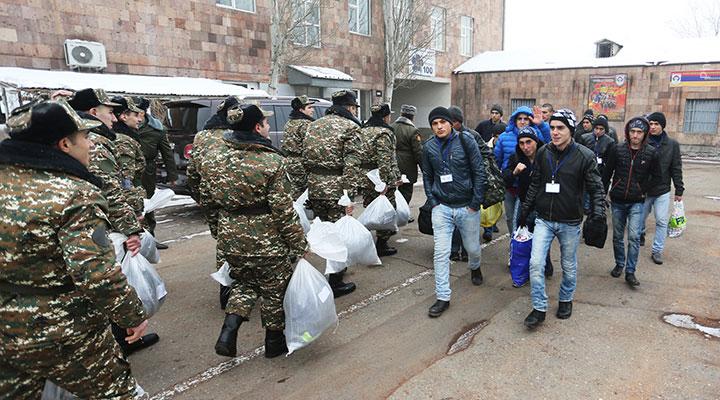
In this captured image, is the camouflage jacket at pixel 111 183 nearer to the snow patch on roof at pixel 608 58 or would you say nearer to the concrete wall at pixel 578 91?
the concrete wall at pixel 578 91

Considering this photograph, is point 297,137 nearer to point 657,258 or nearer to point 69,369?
point 69,369

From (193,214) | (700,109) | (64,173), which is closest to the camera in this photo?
(64,173)

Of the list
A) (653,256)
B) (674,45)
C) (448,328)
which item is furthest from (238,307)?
(674,45)

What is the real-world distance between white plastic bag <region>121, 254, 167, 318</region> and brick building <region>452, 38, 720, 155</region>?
22.9 meters

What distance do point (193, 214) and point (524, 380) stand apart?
6.90 m

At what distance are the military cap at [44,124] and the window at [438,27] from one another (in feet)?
75.8

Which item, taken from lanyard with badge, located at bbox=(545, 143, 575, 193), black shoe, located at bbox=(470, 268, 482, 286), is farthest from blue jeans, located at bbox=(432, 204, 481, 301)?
lanyard with badge, located at bbox=(545, 143, 575, 193)

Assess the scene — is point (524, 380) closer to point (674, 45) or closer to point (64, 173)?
point (64, 173)

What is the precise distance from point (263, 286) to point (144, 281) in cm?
89

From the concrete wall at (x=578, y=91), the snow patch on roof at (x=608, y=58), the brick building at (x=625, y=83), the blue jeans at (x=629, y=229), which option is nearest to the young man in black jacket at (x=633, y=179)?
the blue jeans at (x=629, y=229)

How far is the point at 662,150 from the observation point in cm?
504

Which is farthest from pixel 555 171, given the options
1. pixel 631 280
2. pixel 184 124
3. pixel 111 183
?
pixel 184 124

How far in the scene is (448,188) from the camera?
432 cm

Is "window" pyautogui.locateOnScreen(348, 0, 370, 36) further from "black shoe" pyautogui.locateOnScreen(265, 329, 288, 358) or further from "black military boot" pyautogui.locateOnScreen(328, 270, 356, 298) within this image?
"black shoe" pyautogui.locateOnScreen(265, 329, 288, 358)
